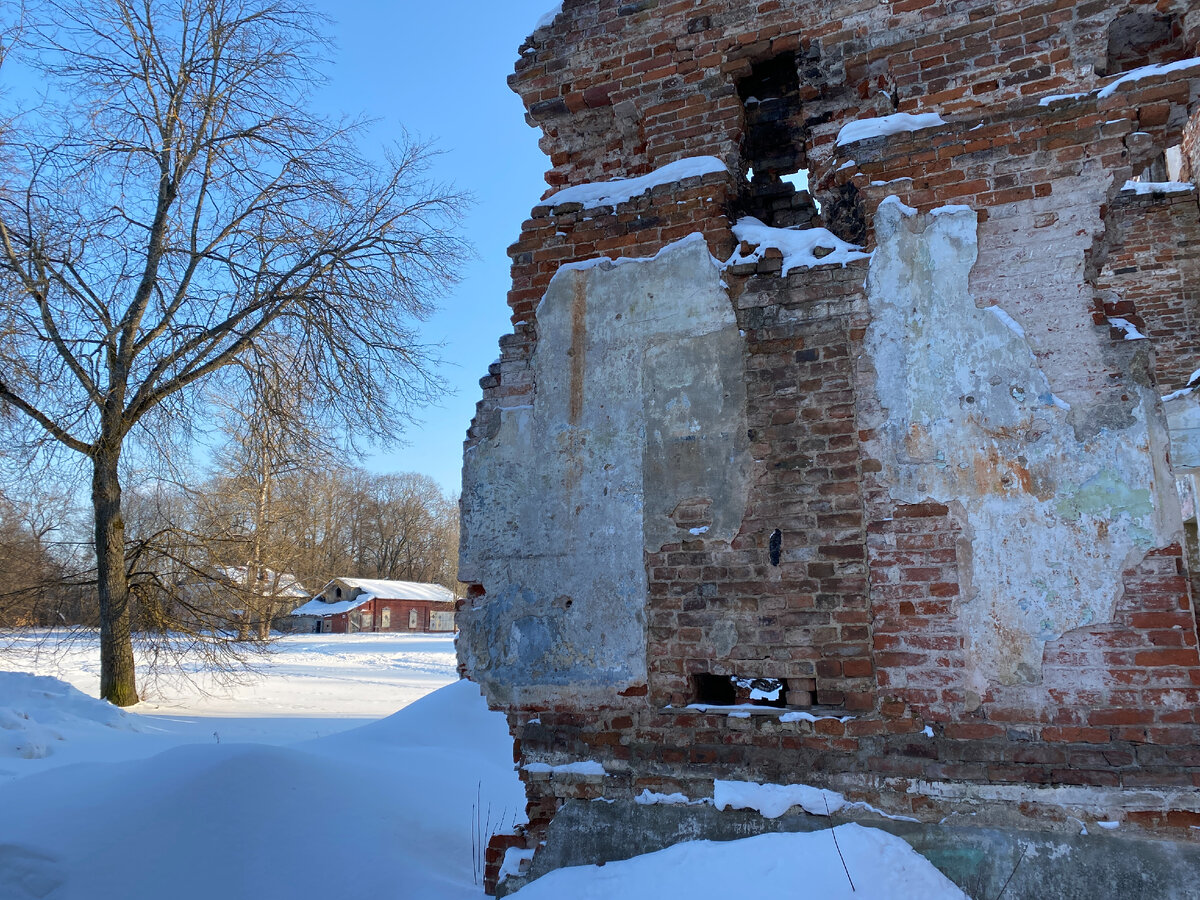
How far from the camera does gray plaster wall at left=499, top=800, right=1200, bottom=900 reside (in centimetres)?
280

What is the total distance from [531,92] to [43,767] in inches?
233

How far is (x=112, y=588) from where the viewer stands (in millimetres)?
9680

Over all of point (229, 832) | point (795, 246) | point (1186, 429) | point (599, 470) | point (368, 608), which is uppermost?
point (795, 246)

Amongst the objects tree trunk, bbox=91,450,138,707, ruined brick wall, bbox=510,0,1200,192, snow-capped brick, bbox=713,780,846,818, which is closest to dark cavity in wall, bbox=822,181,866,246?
ruined brick wall, bbox=510,0,1200,192

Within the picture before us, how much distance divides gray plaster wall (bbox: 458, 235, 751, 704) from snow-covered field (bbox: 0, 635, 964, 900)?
100 centimetres

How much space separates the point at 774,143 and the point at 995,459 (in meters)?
2.38

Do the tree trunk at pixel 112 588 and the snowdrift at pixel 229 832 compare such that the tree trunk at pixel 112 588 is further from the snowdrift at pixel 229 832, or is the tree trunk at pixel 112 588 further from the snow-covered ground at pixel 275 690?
the snowdrift at pixel 229 832

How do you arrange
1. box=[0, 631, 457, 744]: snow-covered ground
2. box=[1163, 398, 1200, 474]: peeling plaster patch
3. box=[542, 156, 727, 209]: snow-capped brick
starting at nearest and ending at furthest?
box=[542, 156, 727, 209]: snow-capped brick → box=[1163, 398, 1200, 474]: peeling plaster patch → box=[0, 631, 457, 744]: snow-covered ground

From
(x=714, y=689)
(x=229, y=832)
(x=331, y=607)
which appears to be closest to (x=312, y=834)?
(x=229, y=832)

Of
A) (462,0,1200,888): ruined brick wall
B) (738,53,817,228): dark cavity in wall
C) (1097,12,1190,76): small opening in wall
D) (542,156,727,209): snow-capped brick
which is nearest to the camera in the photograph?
(462,0,1200,888): ruined brick wall

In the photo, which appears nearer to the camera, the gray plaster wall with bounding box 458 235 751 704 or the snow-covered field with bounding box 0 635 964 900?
the snow-covered field with bounding box 0 635 964 900

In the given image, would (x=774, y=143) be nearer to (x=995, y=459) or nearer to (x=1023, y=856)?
(x=995, y=459)

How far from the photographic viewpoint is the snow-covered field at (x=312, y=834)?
307 cm

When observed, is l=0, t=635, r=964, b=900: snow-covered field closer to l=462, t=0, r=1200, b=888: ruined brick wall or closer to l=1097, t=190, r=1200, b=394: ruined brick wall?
l=462, t=0, r=1200, b=888: ruined brick wall
